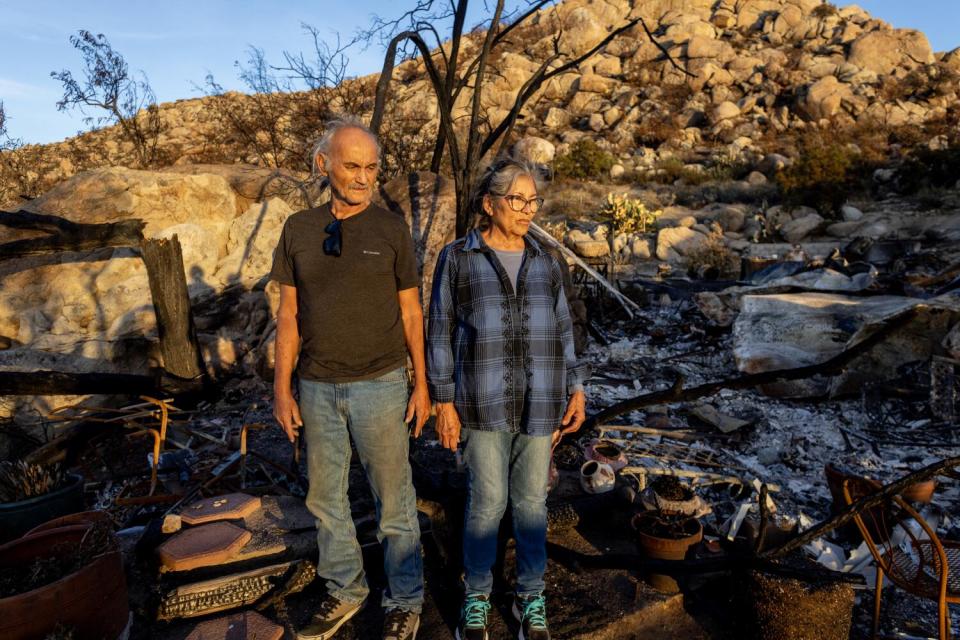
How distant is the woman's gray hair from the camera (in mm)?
2260

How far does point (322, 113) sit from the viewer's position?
13398mm

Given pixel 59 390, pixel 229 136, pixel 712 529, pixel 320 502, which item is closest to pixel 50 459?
pixel 59 390

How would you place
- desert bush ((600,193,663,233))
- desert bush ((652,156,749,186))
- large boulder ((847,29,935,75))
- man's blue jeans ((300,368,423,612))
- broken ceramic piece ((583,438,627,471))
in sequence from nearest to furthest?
man's blue jeans ((300,368,423,612))
broken ceramic piece ((583,438,627,471))
desert bush ((600,193,663,233))
desert bush ((652,156,749,186))
large boulder ((847,29,935,75))

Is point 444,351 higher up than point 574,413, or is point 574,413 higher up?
point 444,351

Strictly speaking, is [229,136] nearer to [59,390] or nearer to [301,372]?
[59,390]

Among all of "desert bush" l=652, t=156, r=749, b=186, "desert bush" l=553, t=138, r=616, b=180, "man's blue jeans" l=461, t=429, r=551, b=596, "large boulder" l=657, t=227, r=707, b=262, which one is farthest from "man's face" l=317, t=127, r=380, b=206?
"desert bush" l=553, t=138, r=616, b=180

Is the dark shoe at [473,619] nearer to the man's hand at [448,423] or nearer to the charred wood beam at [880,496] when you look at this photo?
the man's hand at [448,423]

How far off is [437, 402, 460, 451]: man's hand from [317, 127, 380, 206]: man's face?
3.05ft

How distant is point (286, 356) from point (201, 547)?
1472 millimetres

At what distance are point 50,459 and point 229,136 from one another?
19079 mm

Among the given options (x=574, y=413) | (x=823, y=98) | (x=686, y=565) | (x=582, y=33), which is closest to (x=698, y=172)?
(x=823, y=98)

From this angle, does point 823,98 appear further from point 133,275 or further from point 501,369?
point 501,369

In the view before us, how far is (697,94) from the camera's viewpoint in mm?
33469

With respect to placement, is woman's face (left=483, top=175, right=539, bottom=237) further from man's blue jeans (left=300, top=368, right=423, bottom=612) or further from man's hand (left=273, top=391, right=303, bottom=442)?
man's hand (left=273, top=391, right=303, bottom=442)
